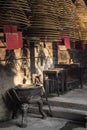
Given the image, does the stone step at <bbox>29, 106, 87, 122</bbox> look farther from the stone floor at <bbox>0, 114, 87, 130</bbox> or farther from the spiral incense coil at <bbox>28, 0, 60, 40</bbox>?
the spiral incense coil at <bbox>28, 0, 60, 40</bbox>

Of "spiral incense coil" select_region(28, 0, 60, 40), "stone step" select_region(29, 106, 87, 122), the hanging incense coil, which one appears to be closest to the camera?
"spiral incense coil" select_region(28, 0, 60, 40)

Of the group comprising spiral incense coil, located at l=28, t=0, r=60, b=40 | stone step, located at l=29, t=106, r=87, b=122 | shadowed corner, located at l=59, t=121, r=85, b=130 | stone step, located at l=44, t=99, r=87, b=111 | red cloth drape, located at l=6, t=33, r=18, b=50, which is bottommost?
shadowed corner, located at l=59, t=121, r=85, b=130

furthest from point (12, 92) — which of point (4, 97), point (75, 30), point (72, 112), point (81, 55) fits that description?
point (81, 55)

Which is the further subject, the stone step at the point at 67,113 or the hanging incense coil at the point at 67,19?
the stone step at the point at 67,113

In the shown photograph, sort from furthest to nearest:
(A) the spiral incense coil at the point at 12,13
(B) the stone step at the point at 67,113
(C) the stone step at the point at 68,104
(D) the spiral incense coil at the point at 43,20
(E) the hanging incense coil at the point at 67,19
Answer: (C) the stone step at the point at 68,104 → (B) the stone step at the point at 67,113 → (E) the hanging incense coil at the point at 67,19 → (D) the spiral incense coil at the point at 43,20 → (A) the spiral incense coil at the point at 12,13

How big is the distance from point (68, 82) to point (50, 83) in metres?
0.85

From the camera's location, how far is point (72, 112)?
7.95 metres

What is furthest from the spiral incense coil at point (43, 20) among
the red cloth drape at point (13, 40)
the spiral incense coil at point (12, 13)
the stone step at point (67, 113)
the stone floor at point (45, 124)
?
the stone step at point (67, 113)

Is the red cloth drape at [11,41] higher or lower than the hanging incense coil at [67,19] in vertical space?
lower

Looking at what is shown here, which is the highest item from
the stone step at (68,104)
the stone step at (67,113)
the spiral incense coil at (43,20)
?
the spiral incense coil at (43,20)

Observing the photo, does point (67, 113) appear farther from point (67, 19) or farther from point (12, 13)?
point (12, 13)

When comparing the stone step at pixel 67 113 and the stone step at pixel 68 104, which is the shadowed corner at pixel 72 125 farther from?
the stone step at pixel 68 104

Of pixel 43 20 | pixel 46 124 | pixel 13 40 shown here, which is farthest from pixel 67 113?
pixel 43 20

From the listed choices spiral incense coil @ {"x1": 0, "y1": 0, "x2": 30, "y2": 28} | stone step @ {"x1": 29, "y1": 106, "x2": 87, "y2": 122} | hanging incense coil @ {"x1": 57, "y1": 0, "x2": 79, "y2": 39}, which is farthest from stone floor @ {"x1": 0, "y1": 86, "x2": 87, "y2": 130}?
spiral incense coil @ {"x1": 0, "y1": 0, "x2": 30, "y2": 28}
